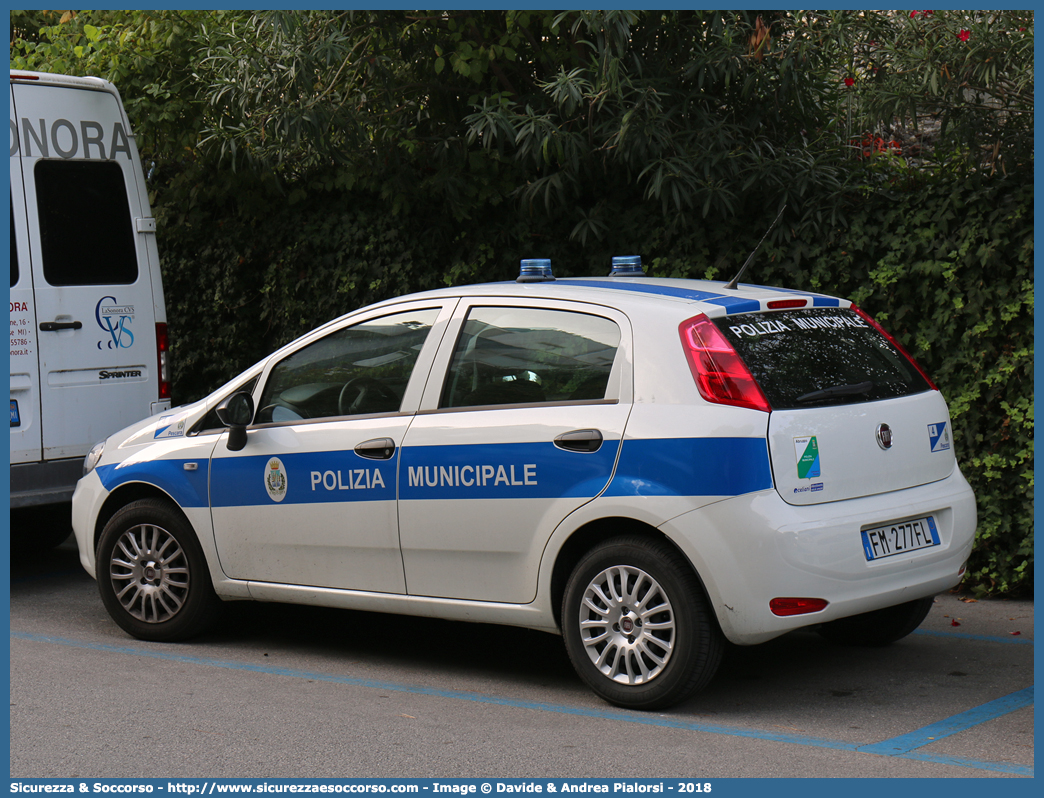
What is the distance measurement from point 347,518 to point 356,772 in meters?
1.50

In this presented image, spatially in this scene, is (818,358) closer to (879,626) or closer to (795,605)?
(795,605)

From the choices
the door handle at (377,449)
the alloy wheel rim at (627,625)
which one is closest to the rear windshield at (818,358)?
the alloy wheel rim at (627,625)

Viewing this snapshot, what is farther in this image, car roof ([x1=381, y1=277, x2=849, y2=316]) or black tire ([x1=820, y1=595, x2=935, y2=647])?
black tire ([x1=820, y1=595, x2=935, y2=647])

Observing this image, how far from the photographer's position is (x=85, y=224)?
788 cm

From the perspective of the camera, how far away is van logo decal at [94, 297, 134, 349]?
7887 mm

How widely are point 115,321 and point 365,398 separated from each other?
2.99 m

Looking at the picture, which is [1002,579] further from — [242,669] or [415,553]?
[242,669]

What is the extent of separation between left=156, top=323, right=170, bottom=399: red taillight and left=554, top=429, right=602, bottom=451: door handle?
13.3 ft

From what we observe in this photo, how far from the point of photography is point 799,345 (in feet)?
16.6

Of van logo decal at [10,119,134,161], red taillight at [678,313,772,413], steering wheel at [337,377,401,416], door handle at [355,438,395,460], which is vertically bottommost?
door handle at [355,438,395,460]

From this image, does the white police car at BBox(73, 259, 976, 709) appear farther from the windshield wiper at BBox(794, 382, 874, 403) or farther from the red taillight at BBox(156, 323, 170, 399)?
the red taillight at BBox(156, 323, 170, 399)

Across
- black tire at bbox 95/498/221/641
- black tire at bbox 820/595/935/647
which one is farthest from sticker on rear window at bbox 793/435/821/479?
black tire at bbox 95/498/221/641

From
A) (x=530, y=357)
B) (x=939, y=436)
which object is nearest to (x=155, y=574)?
(x=530, y=357)

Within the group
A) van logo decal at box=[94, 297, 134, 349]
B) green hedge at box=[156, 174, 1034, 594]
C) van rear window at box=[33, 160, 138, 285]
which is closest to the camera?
green hedge at box=[156, 174, 1034, 594]
